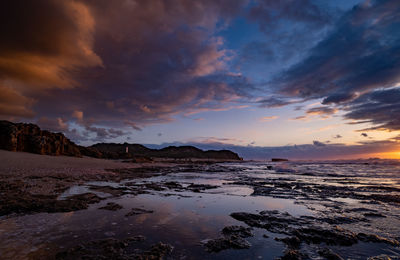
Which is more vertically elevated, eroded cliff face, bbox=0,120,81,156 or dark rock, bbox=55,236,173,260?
eroded cliff face, bbox=0,120,81,156

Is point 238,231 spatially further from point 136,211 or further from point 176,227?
point 136,211

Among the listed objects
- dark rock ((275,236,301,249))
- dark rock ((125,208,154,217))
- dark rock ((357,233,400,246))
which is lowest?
dark rock ((357,233,400,246))

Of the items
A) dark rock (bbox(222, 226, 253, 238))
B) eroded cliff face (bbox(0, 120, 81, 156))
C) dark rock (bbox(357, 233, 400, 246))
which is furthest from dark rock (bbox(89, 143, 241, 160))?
dark rock (bbox(357, 233, 400, 246))

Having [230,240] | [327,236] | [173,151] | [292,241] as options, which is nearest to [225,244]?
[230,240]

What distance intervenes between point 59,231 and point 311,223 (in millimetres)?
6213

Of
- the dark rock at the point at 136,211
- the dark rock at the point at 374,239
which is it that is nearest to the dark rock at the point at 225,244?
the dark rock at the point at 136,211

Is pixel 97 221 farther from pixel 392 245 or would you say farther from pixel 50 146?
pixel 50 146

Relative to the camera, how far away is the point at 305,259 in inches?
134

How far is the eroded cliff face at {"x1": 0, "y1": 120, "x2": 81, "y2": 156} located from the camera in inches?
933

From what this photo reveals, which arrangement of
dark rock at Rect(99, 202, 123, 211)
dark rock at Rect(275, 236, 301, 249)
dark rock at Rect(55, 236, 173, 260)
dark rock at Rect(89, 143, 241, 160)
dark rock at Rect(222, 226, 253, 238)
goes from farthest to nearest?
1. dark rock at Rect(89, 143, 241, 160)
2. dark rock at Rect(99, 202, 123, 211)
3. dark rock at Rect(222, 226, 253, 238)
4. dark rock at Rect(275, 236, 301, 249)
5. dark rock at Rect(55, 236, 173, 260)

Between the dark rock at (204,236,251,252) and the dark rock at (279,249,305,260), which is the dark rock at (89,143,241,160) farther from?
the dark rock at (279,249,305,260)

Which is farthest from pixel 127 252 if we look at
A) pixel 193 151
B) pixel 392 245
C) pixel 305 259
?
pixel 193 151

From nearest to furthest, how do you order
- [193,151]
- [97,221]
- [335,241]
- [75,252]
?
[75,252] < [335,241] < [97,221] < [193,151]

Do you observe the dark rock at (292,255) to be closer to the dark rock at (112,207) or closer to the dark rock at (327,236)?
the dark rock at (327,236)
